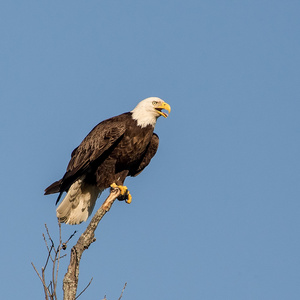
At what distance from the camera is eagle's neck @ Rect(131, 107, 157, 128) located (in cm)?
765

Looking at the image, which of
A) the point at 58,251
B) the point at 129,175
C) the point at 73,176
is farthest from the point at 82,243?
the point at 129,175

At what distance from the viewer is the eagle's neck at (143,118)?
765 centimetres

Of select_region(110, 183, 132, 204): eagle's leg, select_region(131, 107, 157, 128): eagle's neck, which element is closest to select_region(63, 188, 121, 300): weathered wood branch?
select_region(110, 183, 132, 204): eagle's leg

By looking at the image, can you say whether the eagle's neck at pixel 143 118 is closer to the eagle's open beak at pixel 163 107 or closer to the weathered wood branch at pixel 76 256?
the eagle's open beak at pixel 163 107

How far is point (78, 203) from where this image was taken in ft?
25.3

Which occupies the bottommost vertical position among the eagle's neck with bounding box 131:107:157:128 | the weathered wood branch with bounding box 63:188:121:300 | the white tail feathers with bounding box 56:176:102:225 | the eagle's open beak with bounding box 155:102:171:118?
the weathered wood branch with bounding box 63:188:121:300

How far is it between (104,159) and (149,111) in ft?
2.87

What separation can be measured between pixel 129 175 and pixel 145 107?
998mm

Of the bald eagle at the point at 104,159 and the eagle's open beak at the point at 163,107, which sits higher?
the eagle's open beak at the point at 163,107

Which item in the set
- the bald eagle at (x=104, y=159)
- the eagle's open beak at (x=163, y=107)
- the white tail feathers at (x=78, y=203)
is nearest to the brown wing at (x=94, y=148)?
the bald eagle at (x=104, y=159)

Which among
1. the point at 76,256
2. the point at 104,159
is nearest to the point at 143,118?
the point at 104,159

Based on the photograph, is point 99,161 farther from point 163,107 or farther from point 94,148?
point 163,107

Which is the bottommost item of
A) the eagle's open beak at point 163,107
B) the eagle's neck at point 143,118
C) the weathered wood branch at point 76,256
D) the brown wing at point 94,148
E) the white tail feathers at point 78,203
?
the weathered wood branch at point 76,256

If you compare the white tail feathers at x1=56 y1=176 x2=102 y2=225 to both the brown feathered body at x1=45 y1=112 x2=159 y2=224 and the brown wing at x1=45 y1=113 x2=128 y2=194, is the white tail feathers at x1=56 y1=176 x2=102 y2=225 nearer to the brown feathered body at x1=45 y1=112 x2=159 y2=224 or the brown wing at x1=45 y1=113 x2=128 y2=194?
the brown feathered body at x1=45 y1=112 x2=159 y2=224
